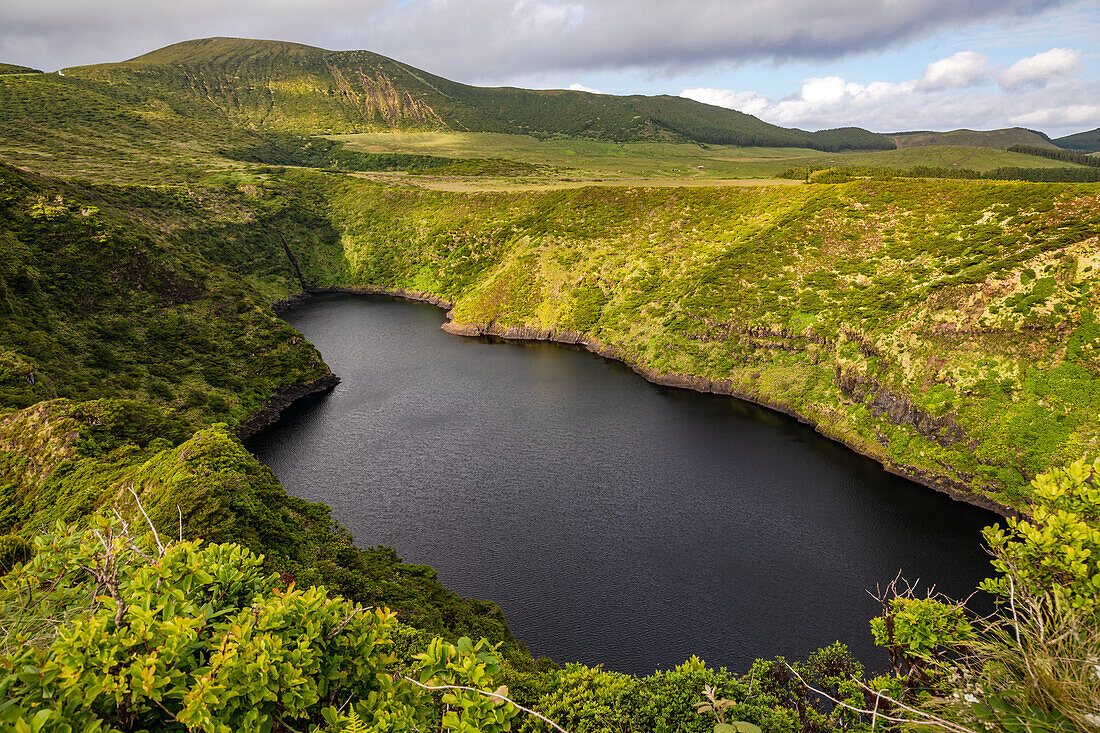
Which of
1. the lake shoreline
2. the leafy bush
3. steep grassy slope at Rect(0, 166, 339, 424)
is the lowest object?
the lake shoreline

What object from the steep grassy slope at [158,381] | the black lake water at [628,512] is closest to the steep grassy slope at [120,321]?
the steep grassy slope at [158,381]

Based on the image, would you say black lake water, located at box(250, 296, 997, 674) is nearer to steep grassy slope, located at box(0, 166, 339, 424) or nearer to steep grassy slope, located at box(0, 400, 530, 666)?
steep grassy slope, located at box(0, 400, 530, 666)

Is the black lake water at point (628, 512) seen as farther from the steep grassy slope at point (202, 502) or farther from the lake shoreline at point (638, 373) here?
the steep grassy slope at point (202, 502)

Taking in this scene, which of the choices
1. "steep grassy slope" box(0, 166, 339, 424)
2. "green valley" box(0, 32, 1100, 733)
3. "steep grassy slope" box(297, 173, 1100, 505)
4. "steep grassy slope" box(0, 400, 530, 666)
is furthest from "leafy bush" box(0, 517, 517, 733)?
"steep grassy slope" box(297, 173, 1100, 505)

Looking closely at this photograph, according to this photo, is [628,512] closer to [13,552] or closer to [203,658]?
[13,552]

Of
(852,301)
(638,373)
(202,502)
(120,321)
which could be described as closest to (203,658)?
(202,502)

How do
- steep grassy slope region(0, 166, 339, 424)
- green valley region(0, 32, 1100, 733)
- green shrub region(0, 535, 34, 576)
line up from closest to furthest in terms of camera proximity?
green valley region(0, 32, 1100, 733)
green shrub region(0, 535, 34, 576)
steep grassy slope region(0, 166, 339, 424)
